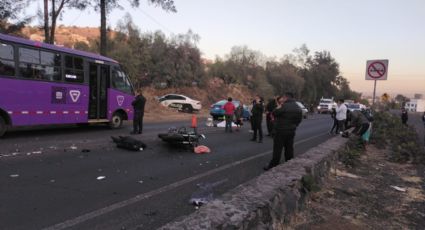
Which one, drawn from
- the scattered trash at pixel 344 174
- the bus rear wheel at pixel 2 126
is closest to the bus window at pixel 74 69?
the bus rear wheel at pixel 2 126

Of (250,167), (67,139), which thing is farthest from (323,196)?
(67,139)

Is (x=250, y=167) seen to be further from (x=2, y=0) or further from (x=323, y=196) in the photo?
(x=2, y=0)

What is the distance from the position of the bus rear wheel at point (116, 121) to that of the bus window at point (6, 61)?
5.01 meters

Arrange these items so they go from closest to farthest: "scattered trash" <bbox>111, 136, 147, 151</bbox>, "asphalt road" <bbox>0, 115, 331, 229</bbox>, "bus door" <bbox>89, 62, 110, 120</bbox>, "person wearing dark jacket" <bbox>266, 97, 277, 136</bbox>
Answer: "asphalt road" <bbox>0, 115, 331, 229</bbox>, "scattered trash" <bbox>111, 136, 147, 151</bbox>, "bus door" <bbox>89, 62, 110, 120</bbox>, "person wearing dark jacket" <bbox>266, 97, 277, 136</bbox>

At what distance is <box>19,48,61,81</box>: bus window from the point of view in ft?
41.4

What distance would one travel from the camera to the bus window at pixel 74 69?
14133mm

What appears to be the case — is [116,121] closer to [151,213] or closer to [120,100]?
[120,100]

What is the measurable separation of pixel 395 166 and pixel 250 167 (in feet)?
14.1

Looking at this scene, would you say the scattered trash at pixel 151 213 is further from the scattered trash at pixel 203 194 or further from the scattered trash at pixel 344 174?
the scattered trash at pixel 344 174

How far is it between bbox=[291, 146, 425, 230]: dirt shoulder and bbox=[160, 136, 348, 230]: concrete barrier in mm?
346

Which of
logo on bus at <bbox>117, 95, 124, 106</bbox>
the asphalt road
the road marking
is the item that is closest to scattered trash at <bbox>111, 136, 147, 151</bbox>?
the asphalt road

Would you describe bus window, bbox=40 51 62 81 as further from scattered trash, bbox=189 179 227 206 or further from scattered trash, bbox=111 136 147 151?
scattered trash, bbox=189 179 227 206

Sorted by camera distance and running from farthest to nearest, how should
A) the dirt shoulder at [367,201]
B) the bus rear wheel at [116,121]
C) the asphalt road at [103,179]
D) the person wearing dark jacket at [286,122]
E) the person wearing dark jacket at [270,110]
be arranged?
1. the bus rear wheel at [116,121]
2. the person wearing dark jacket at [270,110]
3. the person wearing dark jacket at [286,122]
4. the dirt shoulder at [367,201]
5. the asphalt road at [103,179]

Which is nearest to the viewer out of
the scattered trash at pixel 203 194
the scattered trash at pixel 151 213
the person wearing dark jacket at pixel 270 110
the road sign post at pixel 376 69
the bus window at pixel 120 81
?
the scattered trash at pixel 151 213
